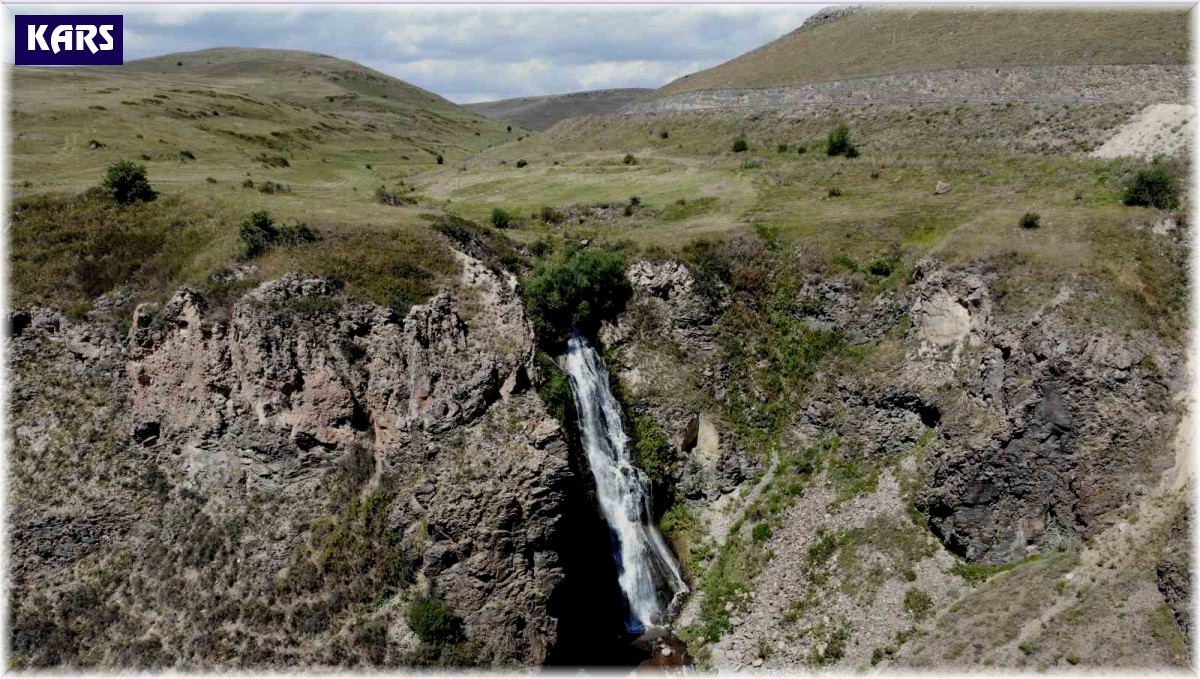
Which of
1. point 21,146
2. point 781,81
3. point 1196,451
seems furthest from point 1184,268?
point 21,146

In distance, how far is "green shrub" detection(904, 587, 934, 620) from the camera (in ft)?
135

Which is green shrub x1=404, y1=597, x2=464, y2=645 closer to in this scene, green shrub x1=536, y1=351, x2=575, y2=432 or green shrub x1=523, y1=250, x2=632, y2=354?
green shrub x1=536, y1=351, x2=575, y2=432

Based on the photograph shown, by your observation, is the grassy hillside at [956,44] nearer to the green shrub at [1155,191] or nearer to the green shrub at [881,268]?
the green shrub at [1155,191]

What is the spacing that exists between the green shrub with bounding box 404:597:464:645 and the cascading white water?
1122 centimetres

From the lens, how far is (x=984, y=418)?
4584 cm

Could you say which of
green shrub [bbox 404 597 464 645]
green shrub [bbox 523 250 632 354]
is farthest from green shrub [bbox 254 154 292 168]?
green shrub [bbox 404 597 464 645]

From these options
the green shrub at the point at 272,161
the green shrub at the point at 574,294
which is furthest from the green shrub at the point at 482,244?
the green shrub at the point at 272,161

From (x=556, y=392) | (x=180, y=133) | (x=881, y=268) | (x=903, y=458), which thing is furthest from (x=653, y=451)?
(x=180, y=133)

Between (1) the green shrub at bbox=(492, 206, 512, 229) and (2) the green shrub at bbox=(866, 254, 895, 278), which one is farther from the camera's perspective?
(1) the green shrub at bbox=(492, 206, 512, 229)

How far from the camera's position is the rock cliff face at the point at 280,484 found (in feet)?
133

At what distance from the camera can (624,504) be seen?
49938 mm

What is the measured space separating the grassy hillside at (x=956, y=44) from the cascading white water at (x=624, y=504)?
76.0 m

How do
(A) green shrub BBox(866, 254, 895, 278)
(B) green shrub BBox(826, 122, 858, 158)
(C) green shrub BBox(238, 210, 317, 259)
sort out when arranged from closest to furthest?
(C) green shrub BBox(238, 210, 317, 259), (A) green shrub BBox(866, 254, 895, 278), (B) green shrub BBox(826, 122, 858, 158)

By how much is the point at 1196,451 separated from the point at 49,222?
7087 centimetres
